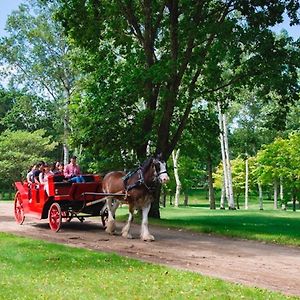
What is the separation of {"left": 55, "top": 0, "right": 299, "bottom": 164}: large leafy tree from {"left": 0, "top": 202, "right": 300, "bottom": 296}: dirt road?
4236 mm

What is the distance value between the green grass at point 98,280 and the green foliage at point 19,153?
1563 inches

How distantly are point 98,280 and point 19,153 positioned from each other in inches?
1693

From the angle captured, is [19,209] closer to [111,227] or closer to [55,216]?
[55,216]

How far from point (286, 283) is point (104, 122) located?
38.7ft

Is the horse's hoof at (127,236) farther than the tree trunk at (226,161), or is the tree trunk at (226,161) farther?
the tree trunk at (226,161)

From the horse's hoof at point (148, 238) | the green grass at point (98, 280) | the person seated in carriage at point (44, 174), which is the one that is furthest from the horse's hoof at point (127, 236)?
the person seated in carriage at point (44, 174)

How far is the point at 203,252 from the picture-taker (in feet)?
43.5

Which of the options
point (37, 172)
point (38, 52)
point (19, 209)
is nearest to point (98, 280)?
point (37, 172)

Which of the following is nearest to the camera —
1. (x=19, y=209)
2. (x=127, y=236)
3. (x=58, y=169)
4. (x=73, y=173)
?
(x=127, y=236)

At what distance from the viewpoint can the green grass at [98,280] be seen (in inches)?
325

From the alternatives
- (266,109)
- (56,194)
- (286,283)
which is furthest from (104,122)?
(266,109)

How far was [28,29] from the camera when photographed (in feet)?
142

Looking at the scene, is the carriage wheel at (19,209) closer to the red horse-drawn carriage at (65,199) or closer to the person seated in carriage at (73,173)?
the red horse-drawn carriage at (65,199)

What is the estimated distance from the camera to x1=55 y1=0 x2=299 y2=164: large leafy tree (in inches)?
767
